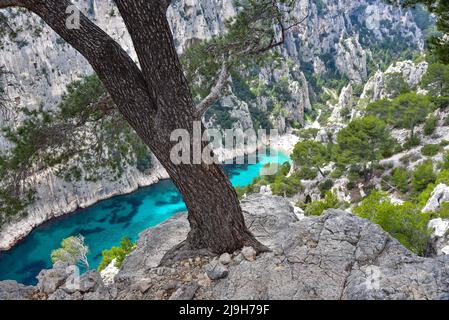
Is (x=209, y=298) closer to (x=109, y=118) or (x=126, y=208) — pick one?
(x=109, y=118)

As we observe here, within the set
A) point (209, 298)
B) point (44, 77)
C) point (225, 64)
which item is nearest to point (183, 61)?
point (225, 64)

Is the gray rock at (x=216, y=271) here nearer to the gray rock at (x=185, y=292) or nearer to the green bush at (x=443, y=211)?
the gray rock at (x=185, y=292)

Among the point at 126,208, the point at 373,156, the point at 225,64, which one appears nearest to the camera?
the point at 225,64

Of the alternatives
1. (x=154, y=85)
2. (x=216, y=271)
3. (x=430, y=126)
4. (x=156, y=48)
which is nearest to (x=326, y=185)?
(x=430, y=126)

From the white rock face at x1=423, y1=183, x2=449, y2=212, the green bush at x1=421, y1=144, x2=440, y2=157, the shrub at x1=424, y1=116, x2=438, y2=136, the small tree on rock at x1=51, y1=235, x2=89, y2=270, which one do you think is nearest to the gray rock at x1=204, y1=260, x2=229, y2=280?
the white rock face at x1=423, y1=183, x2=449, y2=212

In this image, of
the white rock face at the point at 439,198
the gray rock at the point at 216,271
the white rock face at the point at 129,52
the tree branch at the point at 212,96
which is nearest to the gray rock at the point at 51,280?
the white rock face at the point at 129,52

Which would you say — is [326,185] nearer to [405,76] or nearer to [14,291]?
[14,291]

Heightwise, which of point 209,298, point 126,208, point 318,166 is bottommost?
point 126,208
